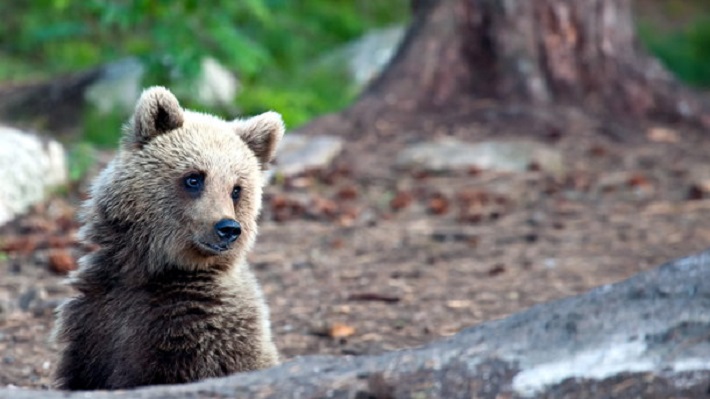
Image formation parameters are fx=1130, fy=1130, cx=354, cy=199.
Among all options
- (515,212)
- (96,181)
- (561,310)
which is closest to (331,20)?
(515,212)

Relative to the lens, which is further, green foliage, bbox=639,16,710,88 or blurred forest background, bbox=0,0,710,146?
green foliage, bbox=639,16,710,88

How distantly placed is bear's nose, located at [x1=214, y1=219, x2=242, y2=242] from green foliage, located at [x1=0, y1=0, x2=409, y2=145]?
553cm

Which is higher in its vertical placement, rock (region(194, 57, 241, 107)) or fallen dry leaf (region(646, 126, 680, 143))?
rock (region(194, 57, 241, 107))

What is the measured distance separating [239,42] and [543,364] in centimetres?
721

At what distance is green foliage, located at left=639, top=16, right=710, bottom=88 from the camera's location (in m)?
15.3

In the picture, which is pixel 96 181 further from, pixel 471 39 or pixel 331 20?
pixel 331 20

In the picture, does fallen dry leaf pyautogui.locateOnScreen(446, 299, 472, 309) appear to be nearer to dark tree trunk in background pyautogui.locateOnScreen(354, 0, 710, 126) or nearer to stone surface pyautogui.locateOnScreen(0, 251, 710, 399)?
stone surface pyautogui.locateOnScreen(0, 251, 710, 399)

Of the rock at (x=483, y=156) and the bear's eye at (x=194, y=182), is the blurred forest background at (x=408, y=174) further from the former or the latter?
the bear's eye at (x=194, y=182)

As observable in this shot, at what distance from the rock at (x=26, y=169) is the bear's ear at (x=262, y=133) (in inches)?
139

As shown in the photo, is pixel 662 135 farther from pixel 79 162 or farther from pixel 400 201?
pixel 79 162

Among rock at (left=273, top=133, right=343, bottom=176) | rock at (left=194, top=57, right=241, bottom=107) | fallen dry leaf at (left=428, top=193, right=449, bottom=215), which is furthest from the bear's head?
rock at (left=194, top=57, right=241, bottom=107)

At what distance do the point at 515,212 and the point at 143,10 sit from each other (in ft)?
11.9

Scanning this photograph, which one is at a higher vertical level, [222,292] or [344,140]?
[222,292]

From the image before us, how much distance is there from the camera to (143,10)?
31.3 feet
